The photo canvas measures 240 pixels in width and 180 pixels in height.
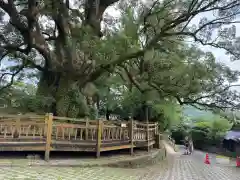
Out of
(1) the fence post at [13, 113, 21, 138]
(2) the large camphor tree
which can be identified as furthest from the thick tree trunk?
(1) the fence post at [13, 113, 21, 138]

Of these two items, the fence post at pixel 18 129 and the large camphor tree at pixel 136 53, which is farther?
the large camphor tree at pixel 136 53

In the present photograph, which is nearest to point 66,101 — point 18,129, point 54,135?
point 54,135

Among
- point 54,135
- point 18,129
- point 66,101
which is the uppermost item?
point 66,101

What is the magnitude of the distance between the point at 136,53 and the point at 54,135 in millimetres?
3948

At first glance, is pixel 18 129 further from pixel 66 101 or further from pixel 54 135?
pixel 66 101

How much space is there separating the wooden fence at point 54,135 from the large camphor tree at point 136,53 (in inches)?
98.6

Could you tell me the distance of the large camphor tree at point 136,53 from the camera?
9.18 m

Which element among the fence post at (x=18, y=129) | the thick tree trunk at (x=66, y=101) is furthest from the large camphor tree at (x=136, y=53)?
the fence post at (x=18, y=129)

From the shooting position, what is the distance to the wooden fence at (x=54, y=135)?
6.38 metres

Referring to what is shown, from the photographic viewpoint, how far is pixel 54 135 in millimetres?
7113

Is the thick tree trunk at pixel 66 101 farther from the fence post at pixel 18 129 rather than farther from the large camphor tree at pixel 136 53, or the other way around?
the fence post at pixel 18 129

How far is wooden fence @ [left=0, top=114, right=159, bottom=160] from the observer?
6.38 m

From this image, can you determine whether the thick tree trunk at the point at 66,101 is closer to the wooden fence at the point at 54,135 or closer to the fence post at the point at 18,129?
the wooden fence at the point at 54,135

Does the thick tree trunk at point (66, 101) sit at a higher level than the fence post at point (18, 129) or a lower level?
higher
